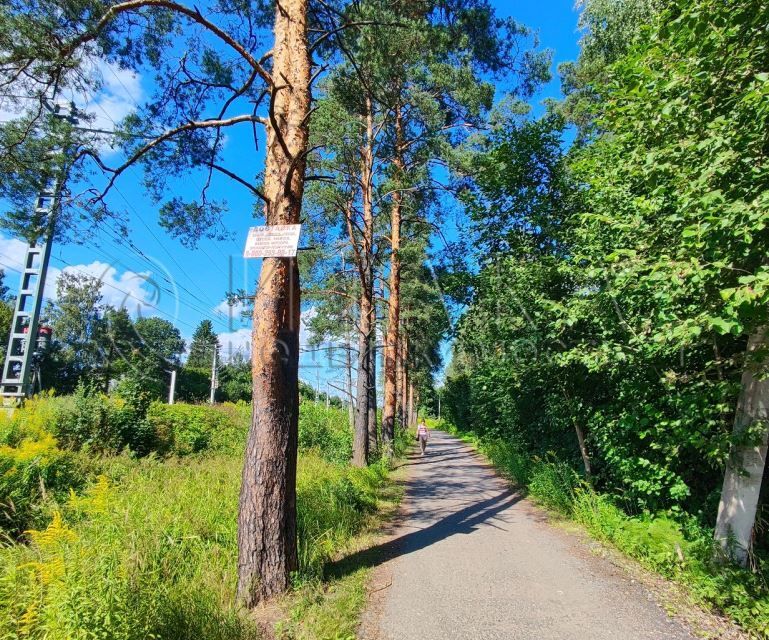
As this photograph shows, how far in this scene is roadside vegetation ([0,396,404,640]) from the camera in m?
2.73

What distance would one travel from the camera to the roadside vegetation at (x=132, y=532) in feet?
8.95

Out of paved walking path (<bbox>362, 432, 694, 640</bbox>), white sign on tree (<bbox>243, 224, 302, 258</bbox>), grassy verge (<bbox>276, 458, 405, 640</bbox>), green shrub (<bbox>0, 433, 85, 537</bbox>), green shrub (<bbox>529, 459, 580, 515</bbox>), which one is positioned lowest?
paved walking path (<bbox>362, 432, 694, 640</bbox>)

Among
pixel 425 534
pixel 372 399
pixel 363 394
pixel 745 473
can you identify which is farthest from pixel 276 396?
pixel 372 399

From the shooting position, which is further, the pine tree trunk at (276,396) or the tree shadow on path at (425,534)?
the tree shadow on path at (425,534)

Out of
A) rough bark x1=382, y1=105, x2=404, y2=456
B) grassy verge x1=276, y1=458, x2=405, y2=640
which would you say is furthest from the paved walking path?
rough bark x1=382, y1=105, x2=404, y2=456

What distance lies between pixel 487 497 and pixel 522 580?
4.74m

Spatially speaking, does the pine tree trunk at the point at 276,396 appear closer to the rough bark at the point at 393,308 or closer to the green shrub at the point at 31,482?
the green shrub at the point at 31,482

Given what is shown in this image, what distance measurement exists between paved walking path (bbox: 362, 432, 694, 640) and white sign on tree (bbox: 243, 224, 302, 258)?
3294 millimetres

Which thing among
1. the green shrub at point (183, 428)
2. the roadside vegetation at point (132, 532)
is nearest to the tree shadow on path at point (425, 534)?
the roadside vegetation at point (132, 532)

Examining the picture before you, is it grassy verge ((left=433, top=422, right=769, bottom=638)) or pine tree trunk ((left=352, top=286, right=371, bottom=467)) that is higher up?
pine tree trunk ((left=352, top=286, right=371, bottom=467))

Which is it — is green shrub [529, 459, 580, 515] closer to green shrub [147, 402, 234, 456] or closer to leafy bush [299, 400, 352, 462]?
leafy bush [299, 400, 352, 462]

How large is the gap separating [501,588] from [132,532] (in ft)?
11.7

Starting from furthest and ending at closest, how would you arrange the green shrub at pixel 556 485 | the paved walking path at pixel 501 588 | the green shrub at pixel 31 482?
the green shrub at pixel 556 485 → the green shrub at pixel 31 482 → the paved walking path at pixel 501 588

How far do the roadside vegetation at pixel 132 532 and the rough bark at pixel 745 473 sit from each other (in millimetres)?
3723
